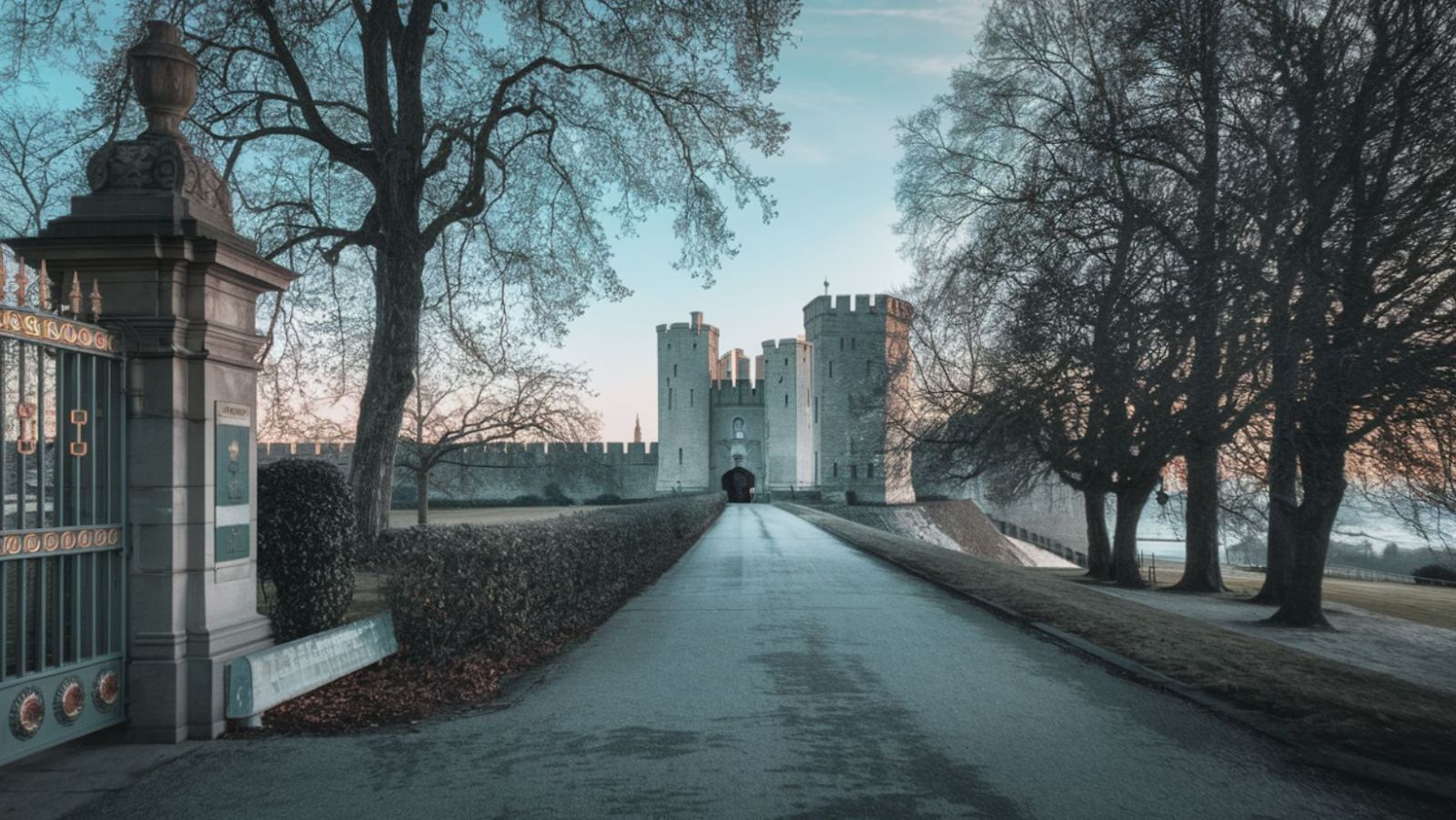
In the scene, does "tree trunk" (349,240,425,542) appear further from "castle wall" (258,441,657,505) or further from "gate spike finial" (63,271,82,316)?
"castle wall" (258,441,657,505)

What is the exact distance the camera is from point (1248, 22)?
43.9 feet

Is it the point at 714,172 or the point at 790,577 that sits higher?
the point at 714,172

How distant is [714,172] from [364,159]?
536 centimetres

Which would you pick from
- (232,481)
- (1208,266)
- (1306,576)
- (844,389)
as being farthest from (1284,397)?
(844,389)

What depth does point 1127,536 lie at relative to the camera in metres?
22.2

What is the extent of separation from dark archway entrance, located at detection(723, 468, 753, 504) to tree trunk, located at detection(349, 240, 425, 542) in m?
52.6

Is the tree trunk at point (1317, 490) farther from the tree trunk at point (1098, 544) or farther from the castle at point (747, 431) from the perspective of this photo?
the castle at point (747, 431)

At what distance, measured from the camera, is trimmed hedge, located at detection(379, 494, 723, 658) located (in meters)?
7.39

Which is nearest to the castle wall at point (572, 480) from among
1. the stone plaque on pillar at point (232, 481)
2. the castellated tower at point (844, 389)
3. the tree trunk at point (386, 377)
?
the castellated tower at point (844, 389)

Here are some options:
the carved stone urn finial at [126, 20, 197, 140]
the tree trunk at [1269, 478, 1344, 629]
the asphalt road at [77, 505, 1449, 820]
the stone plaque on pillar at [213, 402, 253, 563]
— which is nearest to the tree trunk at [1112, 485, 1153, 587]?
the tree trunk at [1269, 478, 1344, 629]

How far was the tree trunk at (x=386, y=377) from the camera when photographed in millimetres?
12906

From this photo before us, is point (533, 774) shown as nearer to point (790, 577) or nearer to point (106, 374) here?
→ point (106, 374)

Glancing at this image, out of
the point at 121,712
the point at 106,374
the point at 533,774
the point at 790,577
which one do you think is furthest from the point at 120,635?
the point at 790,577

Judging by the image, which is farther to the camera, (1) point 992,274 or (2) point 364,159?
(1) point 992,274
